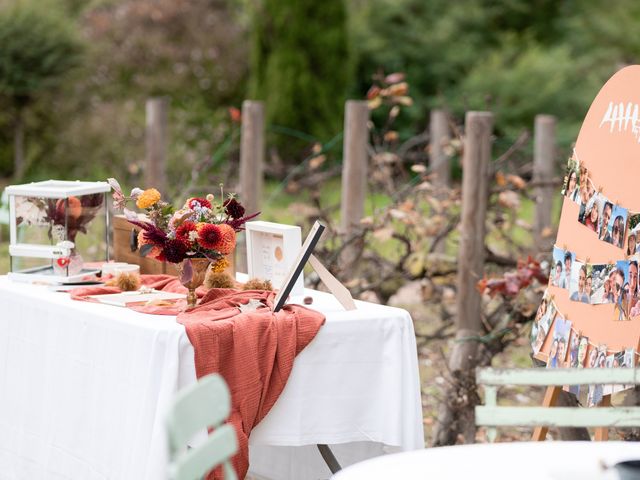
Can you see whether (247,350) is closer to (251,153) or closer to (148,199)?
(148,199)

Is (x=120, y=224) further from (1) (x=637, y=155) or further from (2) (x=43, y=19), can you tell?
(2) (x=43, y=19)

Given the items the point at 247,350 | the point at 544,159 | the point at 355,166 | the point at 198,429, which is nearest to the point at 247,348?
the point at 247,350

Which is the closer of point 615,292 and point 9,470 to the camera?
point 615,292

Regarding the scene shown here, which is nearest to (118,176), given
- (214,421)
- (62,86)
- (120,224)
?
(62,86)

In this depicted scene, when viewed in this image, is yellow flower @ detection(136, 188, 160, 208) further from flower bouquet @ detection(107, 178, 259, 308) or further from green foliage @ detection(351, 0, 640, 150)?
green foliage @ detection(351, 0, 640, 150)

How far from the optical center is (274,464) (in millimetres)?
4426

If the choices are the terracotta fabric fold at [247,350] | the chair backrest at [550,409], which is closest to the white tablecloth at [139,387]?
the terracotta fabric fold at [247,350]

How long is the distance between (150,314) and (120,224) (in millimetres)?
911

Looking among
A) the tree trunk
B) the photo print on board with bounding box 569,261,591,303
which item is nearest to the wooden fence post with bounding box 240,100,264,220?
the photo print on board with bounding box 569,261,591,303

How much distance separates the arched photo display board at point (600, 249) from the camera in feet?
11.9

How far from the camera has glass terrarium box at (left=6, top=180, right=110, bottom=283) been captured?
4258mm

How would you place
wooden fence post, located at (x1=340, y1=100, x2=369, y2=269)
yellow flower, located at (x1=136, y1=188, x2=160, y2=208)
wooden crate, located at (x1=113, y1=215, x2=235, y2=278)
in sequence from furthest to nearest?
wooden fence post, located at (x1=340, y1=100, x2=369, y2=269)
wooden crate, located at (x1=113, y1=215, x2=235, y2=278)
yellow flower, located at (x1=136, y1=188, x2=160, y2=208)

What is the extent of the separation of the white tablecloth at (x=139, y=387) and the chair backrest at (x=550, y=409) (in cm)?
100

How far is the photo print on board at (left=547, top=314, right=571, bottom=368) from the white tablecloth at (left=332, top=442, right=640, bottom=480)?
1.28 m
